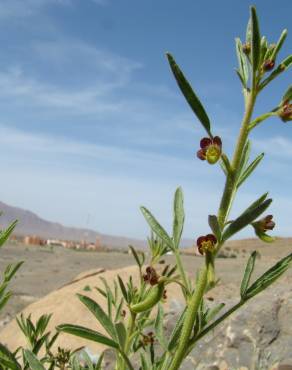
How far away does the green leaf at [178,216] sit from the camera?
141 cm

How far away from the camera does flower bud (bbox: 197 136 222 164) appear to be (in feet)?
3.84

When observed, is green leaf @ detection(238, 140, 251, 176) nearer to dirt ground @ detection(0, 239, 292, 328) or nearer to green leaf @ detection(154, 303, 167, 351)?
green leaf @ detection(154, 303, 167, 351)

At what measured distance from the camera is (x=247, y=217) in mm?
1172

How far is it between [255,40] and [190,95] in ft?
0.61

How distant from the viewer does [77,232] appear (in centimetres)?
13562

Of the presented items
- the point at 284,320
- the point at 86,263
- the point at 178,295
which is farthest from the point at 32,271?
the point at 284,320

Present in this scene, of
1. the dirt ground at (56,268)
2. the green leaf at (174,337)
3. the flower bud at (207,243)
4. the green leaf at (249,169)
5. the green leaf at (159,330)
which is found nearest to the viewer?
the flower bud at (207,243)

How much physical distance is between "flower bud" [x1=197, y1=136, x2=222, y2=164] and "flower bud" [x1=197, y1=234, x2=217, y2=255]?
0.60 feet

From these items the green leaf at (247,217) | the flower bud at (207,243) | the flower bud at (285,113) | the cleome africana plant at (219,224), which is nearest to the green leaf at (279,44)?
the cleome africana plant at (219,224)

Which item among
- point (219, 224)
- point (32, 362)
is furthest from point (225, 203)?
point (32, 362)

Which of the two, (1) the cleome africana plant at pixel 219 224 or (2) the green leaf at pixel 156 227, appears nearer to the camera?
(1) the cleome africana plant at pixel 219 224

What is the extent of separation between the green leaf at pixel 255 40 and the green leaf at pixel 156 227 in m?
0.47

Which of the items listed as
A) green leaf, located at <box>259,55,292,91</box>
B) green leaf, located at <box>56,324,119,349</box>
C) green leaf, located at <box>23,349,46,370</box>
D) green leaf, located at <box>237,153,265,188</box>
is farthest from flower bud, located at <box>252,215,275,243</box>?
green leaf, located at <box>23,349,46,370</box>

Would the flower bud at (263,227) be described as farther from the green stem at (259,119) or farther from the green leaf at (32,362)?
the green leaf at (32,362)
